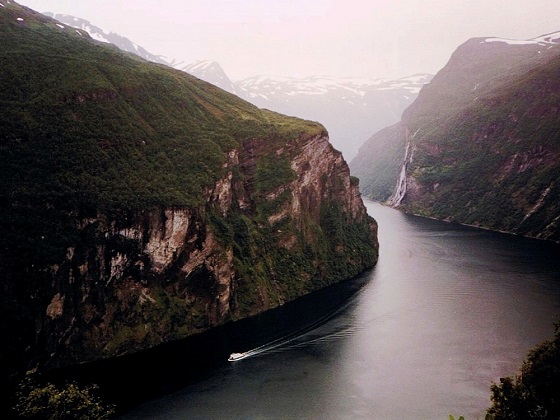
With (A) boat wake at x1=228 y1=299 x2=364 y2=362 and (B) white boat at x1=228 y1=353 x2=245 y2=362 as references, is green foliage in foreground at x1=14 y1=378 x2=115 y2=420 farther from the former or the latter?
(A) boat wake at x1=228 y1=299 x2=364 y2=362

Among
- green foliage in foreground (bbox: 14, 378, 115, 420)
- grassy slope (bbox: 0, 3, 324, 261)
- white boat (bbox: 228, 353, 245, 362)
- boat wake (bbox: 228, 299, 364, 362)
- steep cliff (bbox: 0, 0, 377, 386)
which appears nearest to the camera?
→ green foliage in foreground (bbox: 14, 378, 115, 420)

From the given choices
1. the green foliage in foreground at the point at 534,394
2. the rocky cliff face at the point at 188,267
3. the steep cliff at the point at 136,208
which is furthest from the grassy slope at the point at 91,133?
the green foliage in foreground at the point at 534,394

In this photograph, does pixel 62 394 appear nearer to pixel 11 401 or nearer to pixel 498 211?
pixel 11 401

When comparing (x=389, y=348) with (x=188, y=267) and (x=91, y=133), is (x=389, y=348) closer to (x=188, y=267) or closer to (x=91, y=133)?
(x=188, y=267)

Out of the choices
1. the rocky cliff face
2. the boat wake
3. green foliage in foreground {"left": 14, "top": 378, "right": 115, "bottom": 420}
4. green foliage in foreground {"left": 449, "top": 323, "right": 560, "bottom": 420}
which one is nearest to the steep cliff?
the rocky cliff face

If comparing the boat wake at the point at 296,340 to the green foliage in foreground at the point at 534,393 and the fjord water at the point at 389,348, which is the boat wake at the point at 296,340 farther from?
the green foliage in foreground at the point at 534,393

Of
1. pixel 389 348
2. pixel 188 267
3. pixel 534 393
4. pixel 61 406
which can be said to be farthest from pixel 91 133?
pixel 534 393
